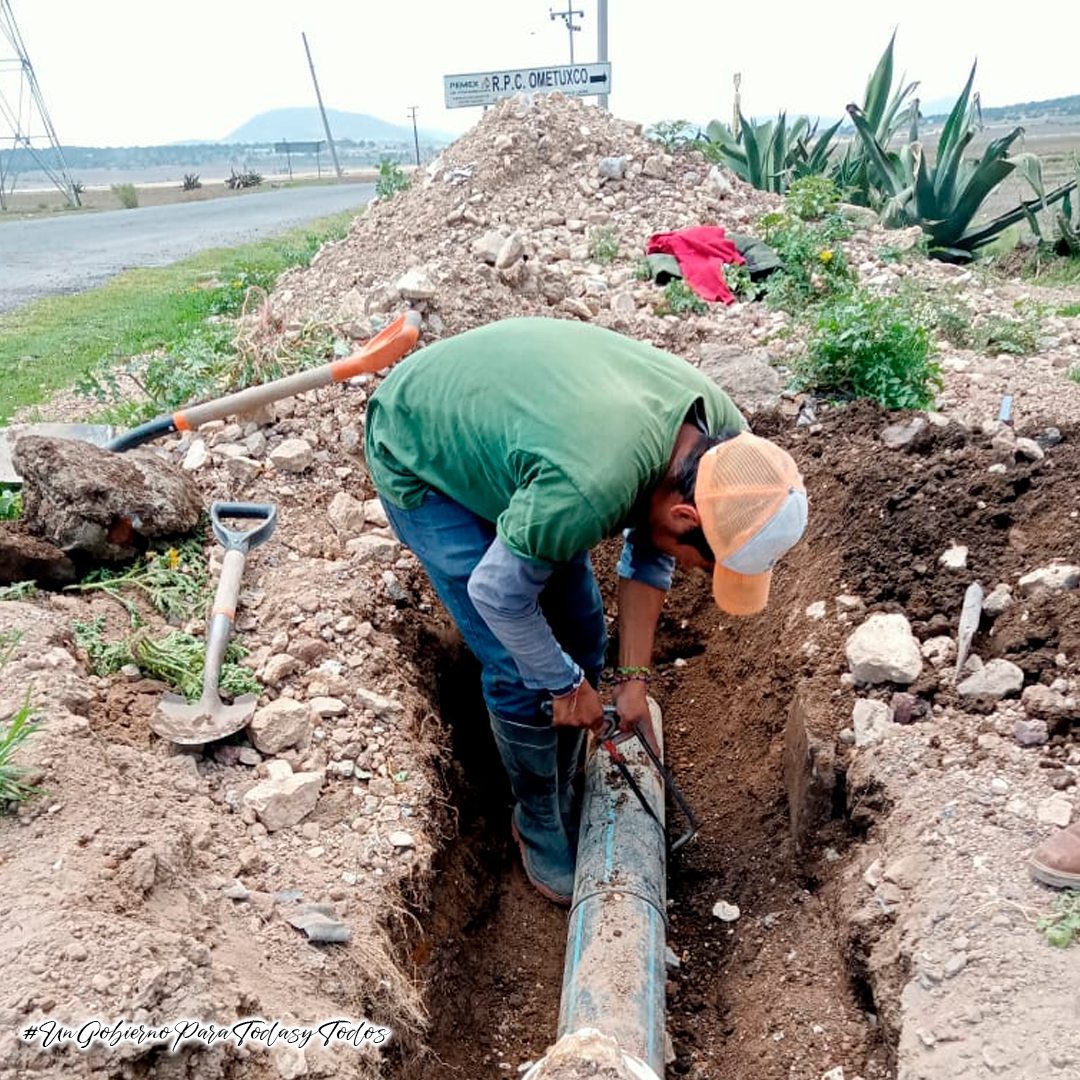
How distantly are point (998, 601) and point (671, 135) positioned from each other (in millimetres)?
6211

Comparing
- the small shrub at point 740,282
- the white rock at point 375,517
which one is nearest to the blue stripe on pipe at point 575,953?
the white rock at point 375,517

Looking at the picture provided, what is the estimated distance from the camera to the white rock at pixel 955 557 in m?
2.96

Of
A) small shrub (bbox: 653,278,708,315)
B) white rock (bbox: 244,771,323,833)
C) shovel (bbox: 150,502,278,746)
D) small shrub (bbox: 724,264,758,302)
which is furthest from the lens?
small shrub (bbox: 724,264,758,302)

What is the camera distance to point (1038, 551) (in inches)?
114

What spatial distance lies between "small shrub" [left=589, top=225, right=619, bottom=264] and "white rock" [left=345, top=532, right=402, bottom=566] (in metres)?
3.25

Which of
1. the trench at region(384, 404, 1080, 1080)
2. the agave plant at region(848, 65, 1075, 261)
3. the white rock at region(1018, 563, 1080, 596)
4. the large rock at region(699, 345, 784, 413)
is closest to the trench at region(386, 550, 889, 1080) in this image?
the trench at region(384, 404, 1080, 1080)

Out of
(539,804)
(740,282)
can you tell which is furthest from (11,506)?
(740,282)

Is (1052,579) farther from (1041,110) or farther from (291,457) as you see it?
(1041,110)

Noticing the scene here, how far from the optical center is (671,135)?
7.79 m

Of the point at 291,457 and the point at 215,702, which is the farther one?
the point at 291,457

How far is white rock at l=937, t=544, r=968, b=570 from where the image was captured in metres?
2.96

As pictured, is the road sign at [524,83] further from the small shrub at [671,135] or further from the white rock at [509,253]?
the white rock at [509,253]

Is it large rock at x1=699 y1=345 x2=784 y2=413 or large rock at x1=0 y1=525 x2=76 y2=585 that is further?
large rock at x1=699 y1=345 x2=784 y2=413

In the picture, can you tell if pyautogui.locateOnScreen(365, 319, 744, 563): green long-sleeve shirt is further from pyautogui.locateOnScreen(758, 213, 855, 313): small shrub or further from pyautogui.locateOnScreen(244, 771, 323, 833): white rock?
pyautogui.locateOnScreen(758, 213, 855, 313): small shrub
